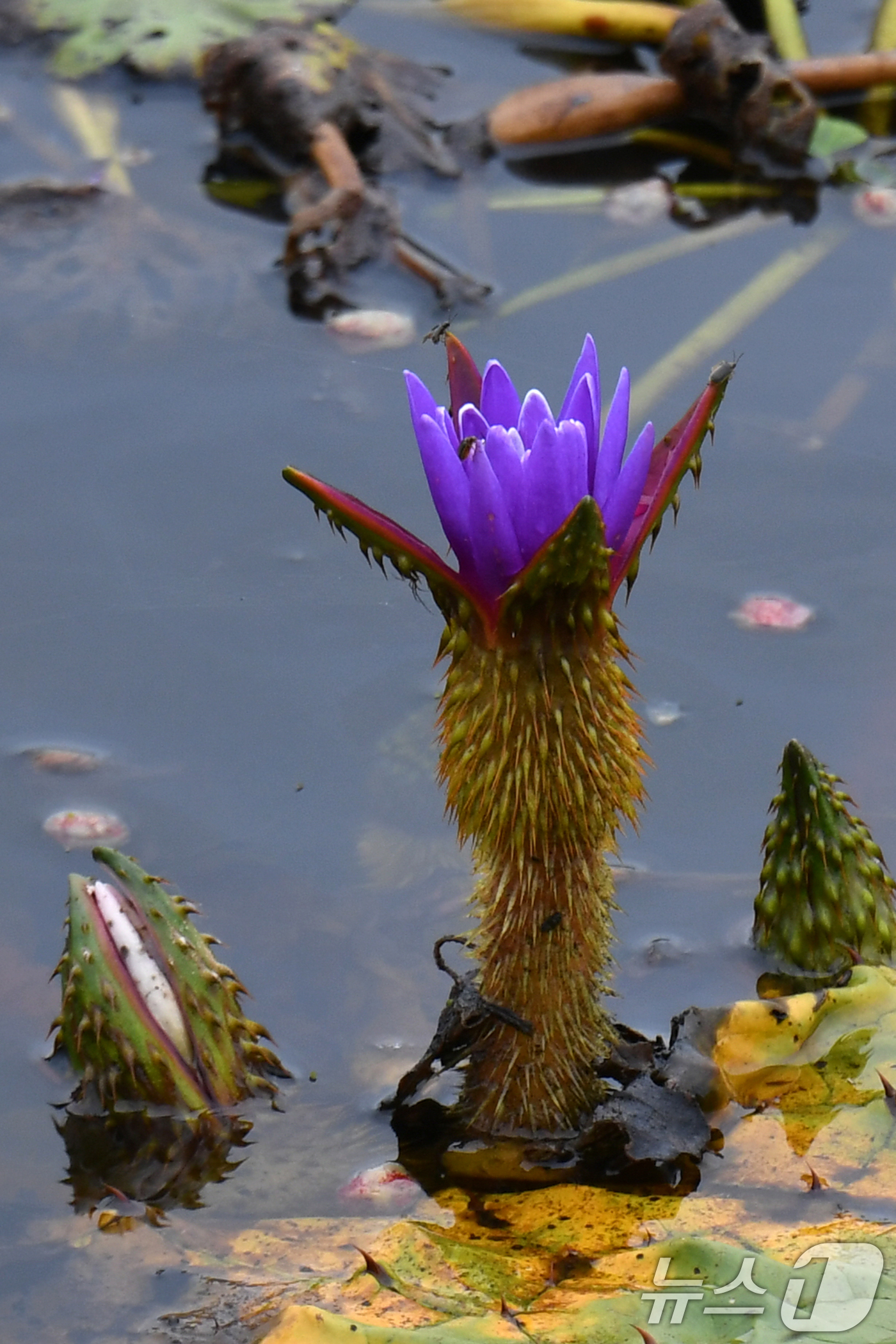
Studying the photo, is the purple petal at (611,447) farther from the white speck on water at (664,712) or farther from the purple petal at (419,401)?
the white speck on water at (664,712)

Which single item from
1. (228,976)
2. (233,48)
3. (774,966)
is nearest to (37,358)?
(233,48)

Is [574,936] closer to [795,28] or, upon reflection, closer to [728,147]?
[728,147]

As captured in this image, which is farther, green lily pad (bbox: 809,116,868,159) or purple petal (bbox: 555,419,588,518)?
green lily pad (bbox: 809,116,868,159)

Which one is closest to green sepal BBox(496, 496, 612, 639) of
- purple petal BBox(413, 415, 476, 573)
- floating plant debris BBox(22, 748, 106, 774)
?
purple petal BBox(413, 415, 476, 573)

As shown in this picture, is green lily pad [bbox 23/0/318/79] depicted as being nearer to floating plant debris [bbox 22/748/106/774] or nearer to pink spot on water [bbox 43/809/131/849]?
floating plant debris [bbox 22/748/106/774]

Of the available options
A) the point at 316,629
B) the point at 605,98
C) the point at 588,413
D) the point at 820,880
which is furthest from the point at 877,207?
the point at 588,413

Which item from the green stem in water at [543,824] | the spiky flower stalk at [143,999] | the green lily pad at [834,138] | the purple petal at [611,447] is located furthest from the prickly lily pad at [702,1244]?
the green lily pad at [834,138]
